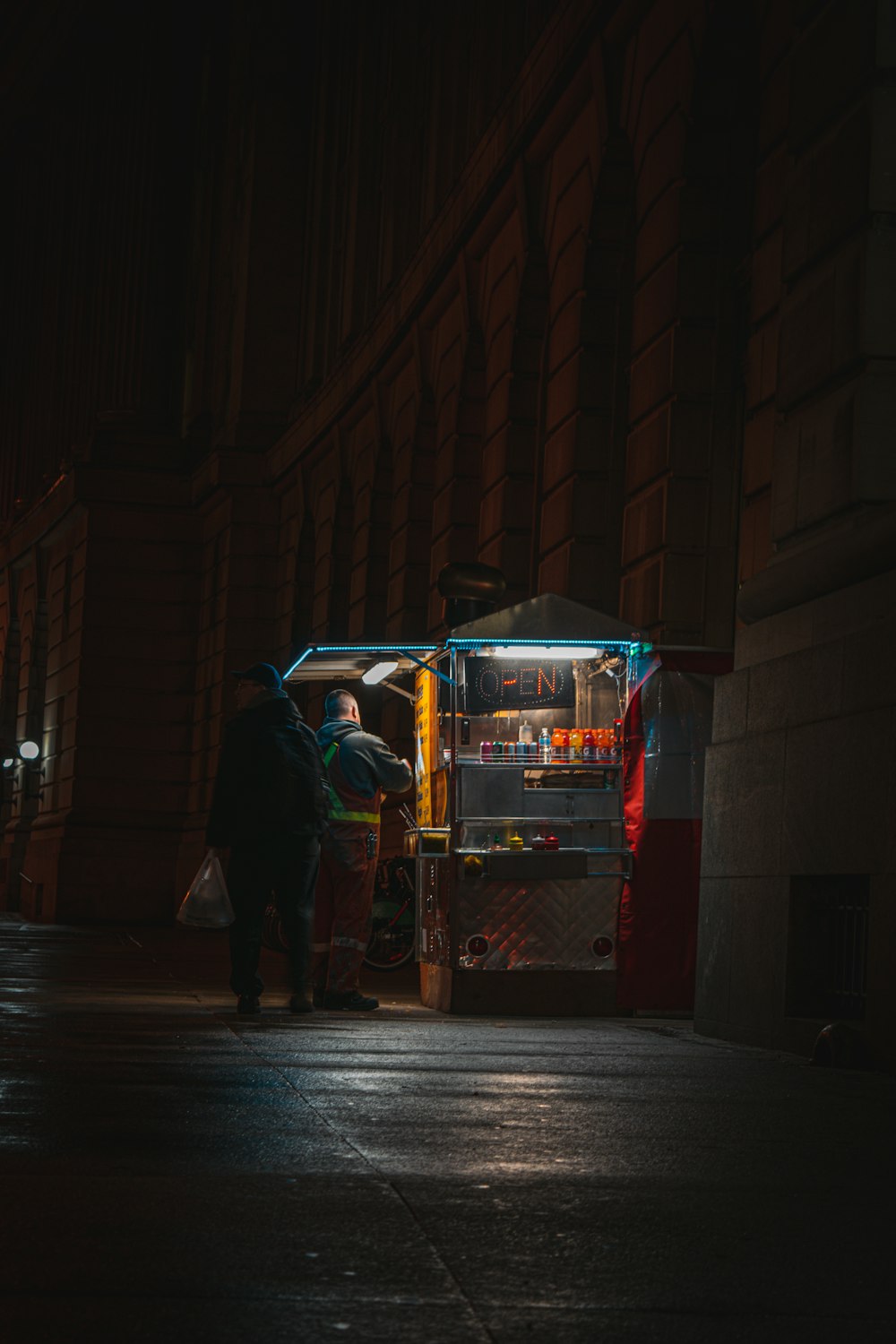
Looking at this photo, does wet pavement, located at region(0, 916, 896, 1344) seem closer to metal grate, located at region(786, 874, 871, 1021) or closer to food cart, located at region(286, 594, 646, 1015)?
metal grate, located at region(786, 874, 871, 1021)

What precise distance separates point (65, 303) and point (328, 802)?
137 feet

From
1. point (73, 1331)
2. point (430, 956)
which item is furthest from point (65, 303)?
point (73, 1331)

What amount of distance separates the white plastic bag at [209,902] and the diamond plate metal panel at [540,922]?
4.33 feet

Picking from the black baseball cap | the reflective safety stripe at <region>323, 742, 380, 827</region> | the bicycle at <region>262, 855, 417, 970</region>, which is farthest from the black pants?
the bicycle at <region>262, 855, 417, 970</region>

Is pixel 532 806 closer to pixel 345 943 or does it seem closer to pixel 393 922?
pixel 345 943

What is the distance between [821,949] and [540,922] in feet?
9.35

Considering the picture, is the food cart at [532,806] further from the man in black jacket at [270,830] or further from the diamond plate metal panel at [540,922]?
the man in black jacket at [270,830]

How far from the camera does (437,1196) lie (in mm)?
4809

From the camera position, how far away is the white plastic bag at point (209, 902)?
11.9m

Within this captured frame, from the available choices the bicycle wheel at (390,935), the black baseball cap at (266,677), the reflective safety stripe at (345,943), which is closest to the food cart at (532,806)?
the reflective safety stripe at (345,943)

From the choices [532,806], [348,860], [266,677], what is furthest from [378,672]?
[532,806]

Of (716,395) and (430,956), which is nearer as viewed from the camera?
(430,956)

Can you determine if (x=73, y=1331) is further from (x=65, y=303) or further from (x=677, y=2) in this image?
(x=65, y=303)

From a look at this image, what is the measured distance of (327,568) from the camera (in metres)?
31.5
